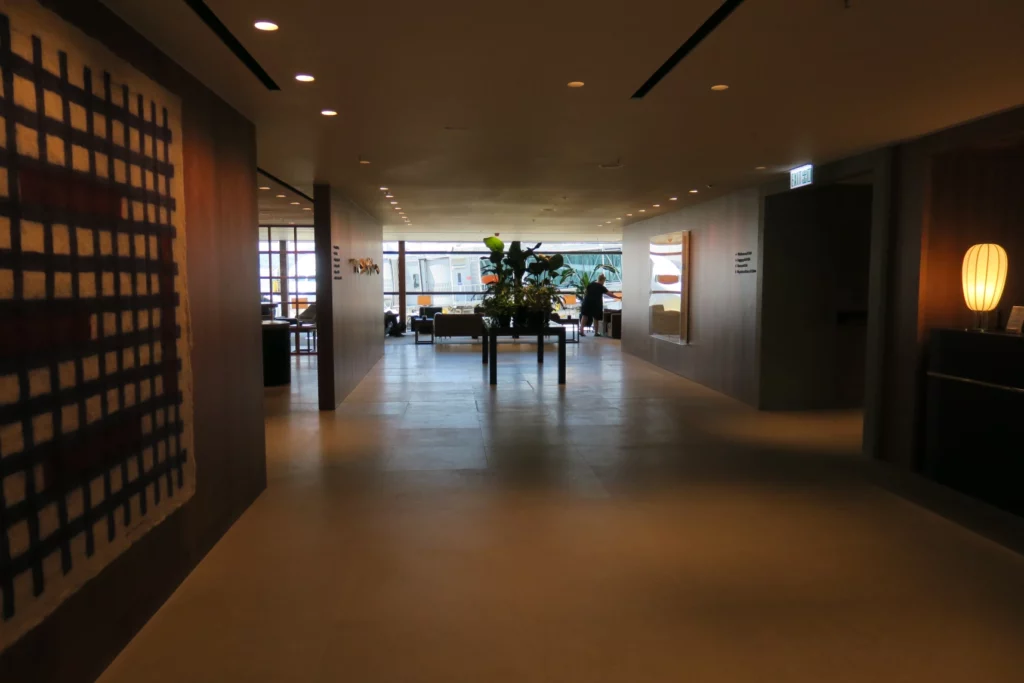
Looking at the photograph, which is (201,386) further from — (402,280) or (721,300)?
(402,280)

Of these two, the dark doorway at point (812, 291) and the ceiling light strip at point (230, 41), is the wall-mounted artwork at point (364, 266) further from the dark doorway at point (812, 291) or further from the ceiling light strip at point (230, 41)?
the ceiling light strip at point (230, 41)

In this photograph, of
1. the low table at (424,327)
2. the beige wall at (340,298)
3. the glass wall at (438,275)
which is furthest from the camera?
the glass wall at (438,275)

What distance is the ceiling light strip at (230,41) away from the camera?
3059mm

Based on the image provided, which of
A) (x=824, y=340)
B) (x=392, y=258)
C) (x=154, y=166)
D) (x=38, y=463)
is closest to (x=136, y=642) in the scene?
(x=38, y=463)

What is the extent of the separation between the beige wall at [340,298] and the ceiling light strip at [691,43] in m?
5.05

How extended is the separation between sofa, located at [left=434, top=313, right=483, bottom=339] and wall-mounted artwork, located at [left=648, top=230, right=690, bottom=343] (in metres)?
4.26

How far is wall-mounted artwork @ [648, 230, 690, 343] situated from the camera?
11.0 meters

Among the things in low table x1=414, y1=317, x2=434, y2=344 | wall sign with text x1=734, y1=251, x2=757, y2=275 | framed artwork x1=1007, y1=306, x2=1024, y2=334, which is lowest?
low table x1=414, y1=317, x2=434, y2=344

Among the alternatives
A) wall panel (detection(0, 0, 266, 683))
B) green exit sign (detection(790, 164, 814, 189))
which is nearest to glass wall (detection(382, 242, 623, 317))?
green exit sign (detection(790, 164, 814, 189))

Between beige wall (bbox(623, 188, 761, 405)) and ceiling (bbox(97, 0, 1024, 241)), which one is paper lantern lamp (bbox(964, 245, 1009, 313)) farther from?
beige wall (bbox(623, 188, 761, 405))

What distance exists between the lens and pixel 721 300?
9.75m

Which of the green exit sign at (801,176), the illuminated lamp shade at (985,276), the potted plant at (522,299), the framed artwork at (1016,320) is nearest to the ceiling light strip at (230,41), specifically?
the illuminated lamp shade at (985,276)

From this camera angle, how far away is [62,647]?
2.60 m

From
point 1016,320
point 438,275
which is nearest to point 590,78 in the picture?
point 1016,320
